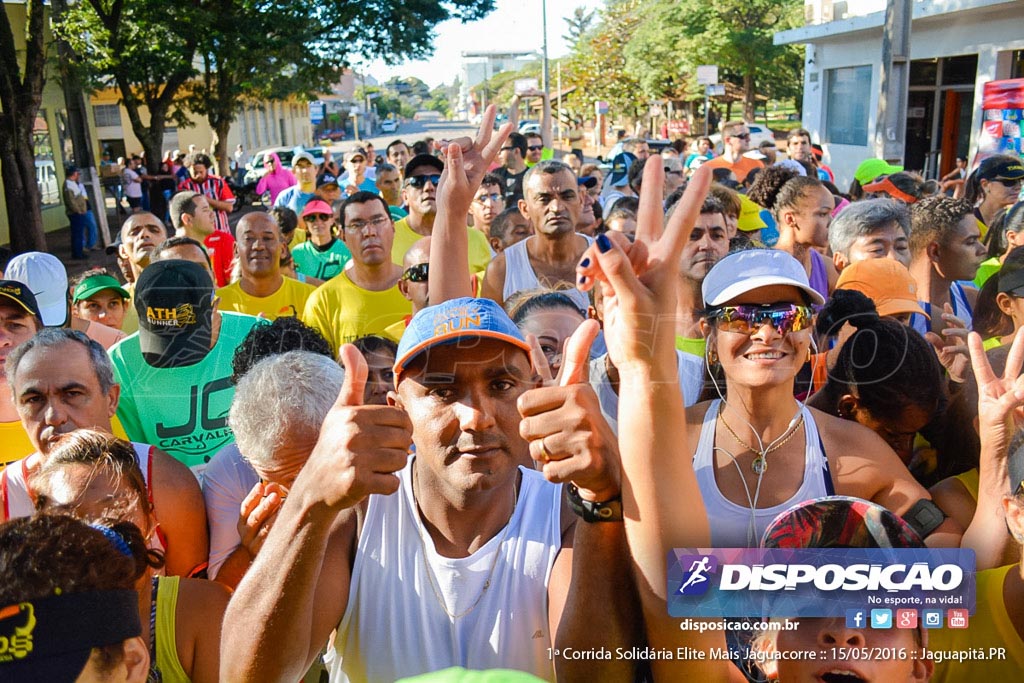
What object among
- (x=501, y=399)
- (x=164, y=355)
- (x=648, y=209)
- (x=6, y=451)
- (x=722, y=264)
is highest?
(x=648, y=209)

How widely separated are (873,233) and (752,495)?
2081 mm

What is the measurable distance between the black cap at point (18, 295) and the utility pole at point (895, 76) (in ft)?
29.9

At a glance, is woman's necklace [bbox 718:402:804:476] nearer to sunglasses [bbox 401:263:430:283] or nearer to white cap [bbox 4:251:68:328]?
sunglasses [bbox 401:263:430:283]

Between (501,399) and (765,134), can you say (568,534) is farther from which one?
(765,134)

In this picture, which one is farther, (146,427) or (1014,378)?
(146,427)

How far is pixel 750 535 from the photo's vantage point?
6.61ft

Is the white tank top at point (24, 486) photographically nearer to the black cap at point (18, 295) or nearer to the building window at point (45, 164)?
the black cap at point (18, 295)

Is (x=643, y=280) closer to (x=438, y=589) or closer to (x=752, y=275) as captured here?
(x=752, y=275)

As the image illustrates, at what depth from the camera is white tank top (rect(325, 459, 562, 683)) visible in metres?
1.81

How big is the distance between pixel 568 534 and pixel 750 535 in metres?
0.47

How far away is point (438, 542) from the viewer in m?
1.90

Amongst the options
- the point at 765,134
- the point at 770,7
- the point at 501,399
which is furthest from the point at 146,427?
the point at 770,7

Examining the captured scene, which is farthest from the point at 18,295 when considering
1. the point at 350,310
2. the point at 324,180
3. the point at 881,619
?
the point at 324,180

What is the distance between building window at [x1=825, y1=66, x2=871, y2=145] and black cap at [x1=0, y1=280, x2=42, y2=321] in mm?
17587
